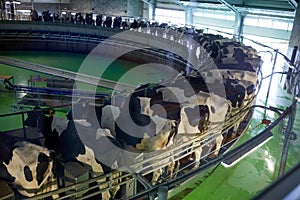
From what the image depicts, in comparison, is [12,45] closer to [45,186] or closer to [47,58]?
[47,58]

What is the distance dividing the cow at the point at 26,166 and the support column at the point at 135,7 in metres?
17.0

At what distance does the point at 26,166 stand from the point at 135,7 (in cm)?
1728

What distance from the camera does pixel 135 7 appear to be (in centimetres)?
1886

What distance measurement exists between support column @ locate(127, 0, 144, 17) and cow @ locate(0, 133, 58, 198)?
16960 mm

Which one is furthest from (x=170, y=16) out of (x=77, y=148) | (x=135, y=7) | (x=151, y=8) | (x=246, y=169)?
(x=77, y=148)

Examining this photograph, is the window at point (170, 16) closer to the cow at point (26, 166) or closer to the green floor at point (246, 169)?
the green floor at point (246, 169)

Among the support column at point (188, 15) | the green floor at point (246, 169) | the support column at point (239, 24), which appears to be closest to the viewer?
the green floor at point (246, 169)

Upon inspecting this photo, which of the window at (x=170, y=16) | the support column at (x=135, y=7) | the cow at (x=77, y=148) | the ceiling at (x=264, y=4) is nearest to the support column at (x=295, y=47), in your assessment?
the ceiling at (x=264, y=4)

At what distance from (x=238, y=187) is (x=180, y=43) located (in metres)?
6.80

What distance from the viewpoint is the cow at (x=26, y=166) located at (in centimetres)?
263

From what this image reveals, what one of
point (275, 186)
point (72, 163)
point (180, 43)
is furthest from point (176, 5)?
point (275, 186)

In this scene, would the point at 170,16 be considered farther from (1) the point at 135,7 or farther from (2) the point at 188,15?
(1) the point at 135,7

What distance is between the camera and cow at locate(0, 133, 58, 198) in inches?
104

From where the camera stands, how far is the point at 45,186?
2727 mm
